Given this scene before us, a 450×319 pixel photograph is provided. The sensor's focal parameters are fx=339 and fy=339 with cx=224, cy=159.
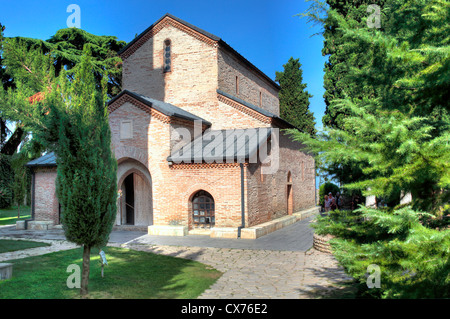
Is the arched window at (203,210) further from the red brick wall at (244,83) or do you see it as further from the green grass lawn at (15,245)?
the red brick wall at (244,83)

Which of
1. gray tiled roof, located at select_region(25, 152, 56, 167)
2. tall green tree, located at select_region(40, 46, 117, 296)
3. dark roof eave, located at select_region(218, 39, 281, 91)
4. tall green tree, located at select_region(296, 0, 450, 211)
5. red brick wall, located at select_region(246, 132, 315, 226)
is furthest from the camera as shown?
dark roof eave, located at select_region(218, 39, 281, 91)

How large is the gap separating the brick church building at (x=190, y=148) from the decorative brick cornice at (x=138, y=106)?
45 mm

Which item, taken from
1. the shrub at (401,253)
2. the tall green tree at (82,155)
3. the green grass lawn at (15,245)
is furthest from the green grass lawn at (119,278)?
the shrub at (401,253)

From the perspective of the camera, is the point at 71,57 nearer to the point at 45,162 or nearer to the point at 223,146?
the point at 45,162

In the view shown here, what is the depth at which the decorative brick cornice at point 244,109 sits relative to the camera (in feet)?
54.9

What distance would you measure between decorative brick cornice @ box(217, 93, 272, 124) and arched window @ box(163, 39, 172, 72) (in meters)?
3.51

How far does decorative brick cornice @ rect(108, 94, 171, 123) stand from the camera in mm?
15102

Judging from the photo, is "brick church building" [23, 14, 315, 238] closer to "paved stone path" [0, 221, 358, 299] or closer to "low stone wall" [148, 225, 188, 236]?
"low stone wall" [148, 225, 188, 236]

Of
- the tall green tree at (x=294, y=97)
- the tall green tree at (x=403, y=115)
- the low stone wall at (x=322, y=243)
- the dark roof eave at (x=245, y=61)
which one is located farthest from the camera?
the tall green tree at (x=294, y=97)

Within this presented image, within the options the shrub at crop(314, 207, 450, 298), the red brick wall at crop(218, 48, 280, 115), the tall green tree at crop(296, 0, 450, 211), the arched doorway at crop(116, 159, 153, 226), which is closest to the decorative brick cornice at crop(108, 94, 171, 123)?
the arched doorway at crop(116, 159, 153, 226)

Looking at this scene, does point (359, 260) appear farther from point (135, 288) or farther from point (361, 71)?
point (135, 288)

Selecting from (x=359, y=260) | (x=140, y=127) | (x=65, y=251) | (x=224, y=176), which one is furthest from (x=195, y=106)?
(x=359, y=260)

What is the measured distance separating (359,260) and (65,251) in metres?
10.1

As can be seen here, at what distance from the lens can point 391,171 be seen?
338 cm
